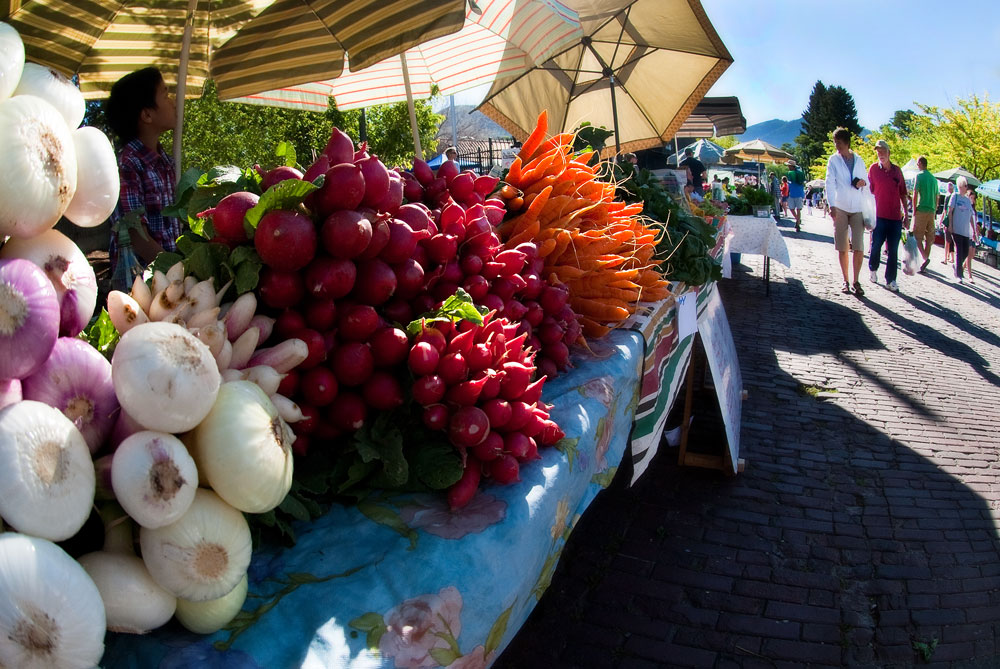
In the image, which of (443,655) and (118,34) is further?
(118,34)

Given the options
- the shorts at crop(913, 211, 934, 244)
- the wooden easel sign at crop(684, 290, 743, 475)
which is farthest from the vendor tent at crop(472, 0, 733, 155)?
the shorts at crop(913, 211, 934, 244)

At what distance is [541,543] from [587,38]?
5.23m

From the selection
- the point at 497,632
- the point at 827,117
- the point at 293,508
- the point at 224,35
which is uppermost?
the point at 827,117

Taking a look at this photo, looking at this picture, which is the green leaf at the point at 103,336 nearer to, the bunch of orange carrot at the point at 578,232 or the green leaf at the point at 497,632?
the green leaf at the point at 497,632

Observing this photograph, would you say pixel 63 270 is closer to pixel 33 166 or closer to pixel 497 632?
pixel 33 166

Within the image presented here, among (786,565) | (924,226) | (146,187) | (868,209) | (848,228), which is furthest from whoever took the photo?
(924,226)

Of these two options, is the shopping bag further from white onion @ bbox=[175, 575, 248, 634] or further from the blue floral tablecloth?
white onion @ bbox=[175, 575, 248, 634]

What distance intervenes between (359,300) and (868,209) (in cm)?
851

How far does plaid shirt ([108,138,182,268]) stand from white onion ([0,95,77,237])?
7.75 feet

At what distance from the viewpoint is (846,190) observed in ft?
26.7

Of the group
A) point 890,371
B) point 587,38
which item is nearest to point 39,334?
point 587,38

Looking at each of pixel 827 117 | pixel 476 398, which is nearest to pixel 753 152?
pixel 476 398

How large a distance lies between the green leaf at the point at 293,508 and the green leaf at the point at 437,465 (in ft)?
0.83

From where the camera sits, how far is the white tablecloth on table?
336 inches
